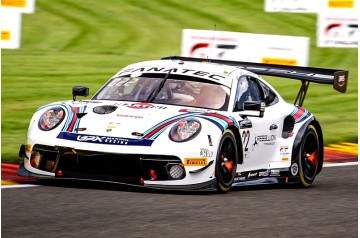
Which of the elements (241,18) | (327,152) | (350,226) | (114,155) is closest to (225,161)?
(114,155)

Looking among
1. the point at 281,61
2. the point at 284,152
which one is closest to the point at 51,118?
the point at 284,152

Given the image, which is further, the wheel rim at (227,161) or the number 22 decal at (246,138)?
the number 22 decal at (246,138)

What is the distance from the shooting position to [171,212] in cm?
787

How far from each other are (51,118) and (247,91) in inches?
79.8

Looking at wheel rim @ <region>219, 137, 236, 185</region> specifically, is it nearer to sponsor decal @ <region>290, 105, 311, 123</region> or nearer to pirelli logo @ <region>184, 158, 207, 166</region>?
pirelli logo @ <region>184, 158, 207, 166</region>

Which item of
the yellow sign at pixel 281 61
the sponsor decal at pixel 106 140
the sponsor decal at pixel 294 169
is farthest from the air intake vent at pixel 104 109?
the yellow sign at pixel 281 61

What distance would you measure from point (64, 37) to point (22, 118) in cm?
996

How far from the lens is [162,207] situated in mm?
8102

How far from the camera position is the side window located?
992 cm

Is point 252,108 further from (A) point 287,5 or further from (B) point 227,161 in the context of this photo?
(A) point 287,5

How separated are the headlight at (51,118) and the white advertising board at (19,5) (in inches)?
253

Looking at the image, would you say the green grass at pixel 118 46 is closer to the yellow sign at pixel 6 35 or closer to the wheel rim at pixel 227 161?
the yellow sign at pixel 6 35

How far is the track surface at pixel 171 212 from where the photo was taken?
7.05m

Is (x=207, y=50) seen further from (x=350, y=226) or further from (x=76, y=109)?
(x=350, y=226)
